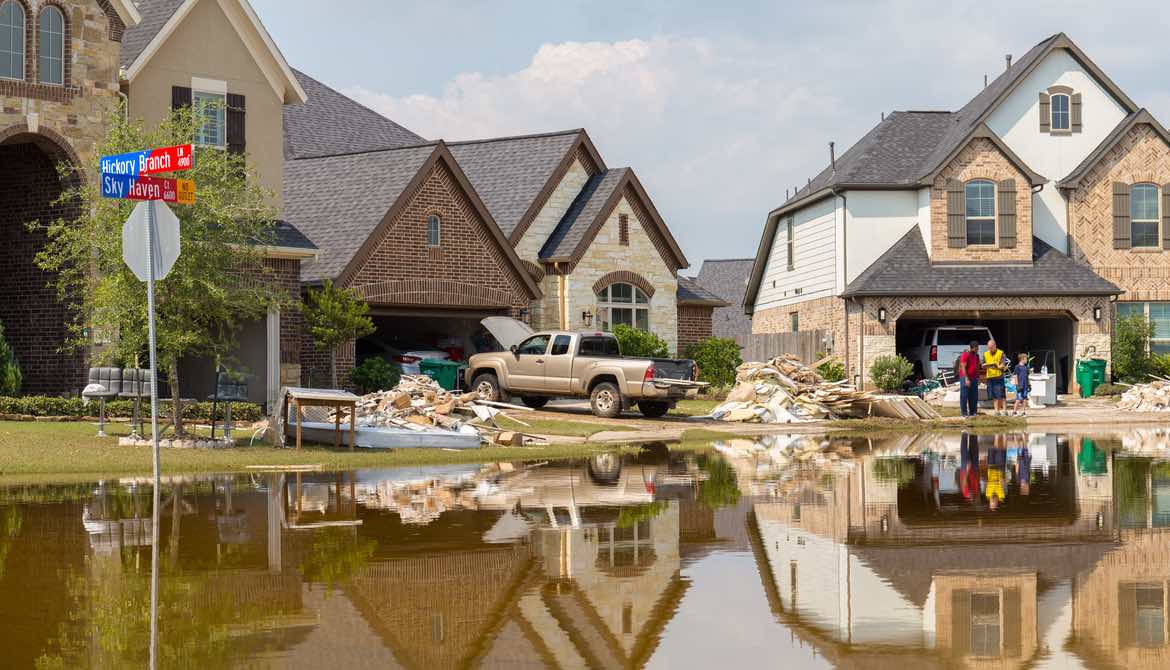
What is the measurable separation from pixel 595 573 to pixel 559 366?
23.4m

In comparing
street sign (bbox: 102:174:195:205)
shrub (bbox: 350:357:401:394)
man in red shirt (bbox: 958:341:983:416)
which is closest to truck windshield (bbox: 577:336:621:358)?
shrub (bbox: 350:357:401:394)

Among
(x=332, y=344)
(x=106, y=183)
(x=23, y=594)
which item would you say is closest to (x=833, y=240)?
(x=332, y=344)

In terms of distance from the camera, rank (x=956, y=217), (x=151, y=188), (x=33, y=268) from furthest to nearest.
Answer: (x=956, y=217)
(x=33, y=268)
(x=151, y=188)

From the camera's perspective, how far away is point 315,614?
877 cm

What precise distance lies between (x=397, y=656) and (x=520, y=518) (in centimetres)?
619

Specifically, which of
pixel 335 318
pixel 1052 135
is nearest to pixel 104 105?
pixel 335 318

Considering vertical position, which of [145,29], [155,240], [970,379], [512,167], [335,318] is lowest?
[970,379]

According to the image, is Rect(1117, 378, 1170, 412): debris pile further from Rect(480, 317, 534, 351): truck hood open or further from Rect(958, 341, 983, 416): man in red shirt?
Rect(480, 317, 534, 351): truck hood open

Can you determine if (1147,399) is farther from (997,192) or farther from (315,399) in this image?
(315,399)

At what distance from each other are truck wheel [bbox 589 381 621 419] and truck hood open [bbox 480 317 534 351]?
5427mm

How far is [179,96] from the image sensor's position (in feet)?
104

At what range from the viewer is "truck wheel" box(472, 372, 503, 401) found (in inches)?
1377

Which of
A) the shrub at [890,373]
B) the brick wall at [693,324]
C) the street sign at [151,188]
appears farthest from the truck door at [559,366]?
the street sign at [151,188]

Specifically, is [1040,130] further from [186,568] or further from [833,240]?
[186,568]
